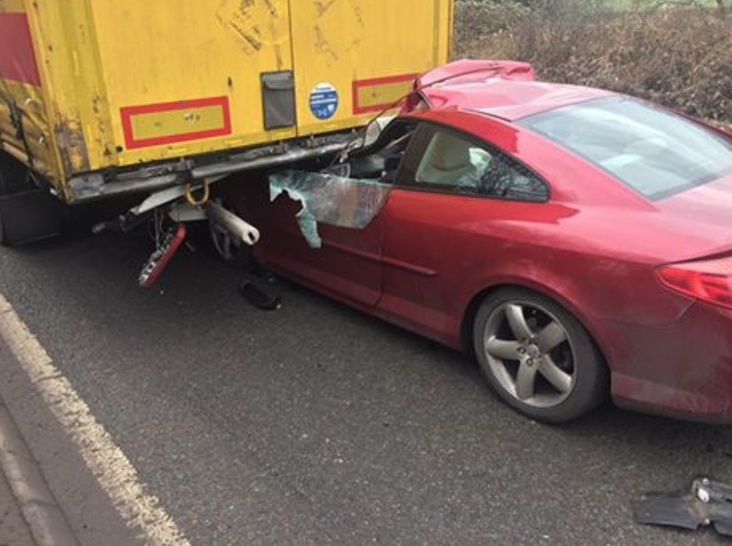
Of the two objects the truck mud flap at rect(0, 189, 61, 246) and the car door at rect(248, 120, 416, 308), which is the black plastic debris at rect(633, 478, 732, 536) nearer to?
the car door at rect(248, 120, 416, 308)

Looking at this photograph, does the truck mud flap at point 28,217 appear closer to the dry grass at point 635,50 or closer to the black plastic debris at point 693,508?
the black plastic debris at point 693,508

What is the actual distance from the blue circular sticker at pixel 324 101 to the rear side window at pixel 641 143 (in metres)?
1.58

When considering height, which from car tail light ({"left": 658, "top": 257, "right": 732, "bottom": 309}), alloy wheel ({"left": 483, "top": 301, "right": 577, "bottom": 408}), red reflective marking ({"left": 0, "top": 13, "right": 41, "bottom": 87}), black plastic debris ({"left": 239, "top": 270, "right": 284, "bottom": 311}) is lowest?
black plastic debris ({"left": 239, "top": 270, "right": 284, "bottom": 311})

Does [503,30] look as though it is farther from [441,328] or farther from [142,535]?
[142,535]

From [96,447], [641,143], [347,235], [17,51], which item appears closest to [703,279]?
[641,143]

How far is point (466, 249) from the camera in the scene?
3543 mm

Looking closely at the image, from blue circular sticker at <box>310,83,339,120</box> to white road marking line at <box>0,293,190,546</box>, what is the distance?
2.22 metres

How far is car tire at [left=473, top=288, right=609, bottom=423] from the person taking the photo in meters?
3.19

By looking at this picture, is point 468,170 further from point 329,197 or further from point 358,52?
point 358,52

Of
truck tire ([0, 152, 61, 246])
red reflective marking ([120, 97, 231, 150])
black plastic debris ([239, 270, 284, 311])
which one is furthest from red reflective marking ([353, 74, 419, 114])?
truck tire ([0, 152, 61, 246])

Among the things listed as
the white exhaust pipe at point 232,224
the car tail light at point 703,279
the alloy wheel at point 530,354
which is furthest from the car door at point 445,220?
the white exhaust pipe at point 232,224

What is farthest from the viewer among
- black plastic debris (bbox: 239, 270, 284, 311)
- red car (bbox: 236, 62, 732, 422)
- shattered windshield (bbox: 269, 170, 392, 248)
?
black plastic debris (bbox: 239, 270, 284, 311)

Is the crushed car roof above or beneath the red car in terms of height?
above

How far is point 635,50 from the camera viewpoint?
9.55 metres
